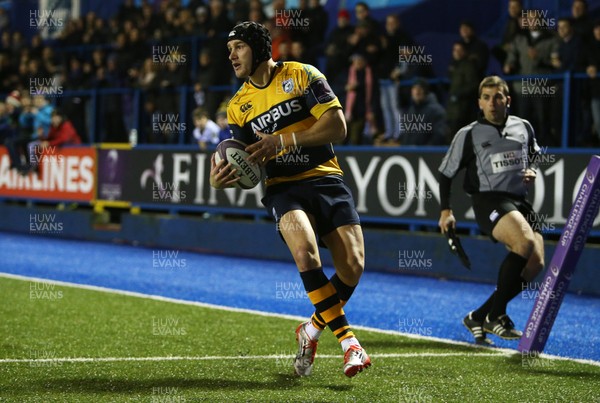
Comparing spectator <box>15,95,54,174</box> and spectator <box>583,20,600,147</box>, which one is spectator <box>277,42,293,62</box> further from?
spectator <box>15,95,54,174</box>

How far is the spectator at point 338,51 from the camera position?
16.7 meters

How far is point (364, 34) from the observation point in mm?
16266

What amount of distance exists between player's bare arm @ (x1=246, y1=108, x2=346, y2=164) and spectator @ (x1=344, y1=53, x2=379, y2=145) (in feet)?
29.1

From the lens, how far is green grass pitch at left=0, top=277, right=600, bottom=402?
21.5 feet

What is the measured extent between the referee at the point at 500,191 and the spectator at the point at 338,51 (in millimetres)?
7180

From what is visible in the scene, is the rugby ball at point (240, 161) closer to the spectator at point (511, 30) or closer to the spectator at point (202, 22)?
the spectator at point (511, 30)

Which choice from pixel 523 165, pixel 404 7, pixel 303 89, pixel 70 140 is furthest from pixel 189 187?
pixel 303 89

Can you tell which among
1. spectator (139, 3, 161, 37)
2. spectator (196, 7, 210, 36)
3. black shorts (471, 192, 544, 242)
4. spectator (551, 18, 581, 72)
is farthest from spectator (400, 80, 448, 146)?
spectator (139, 3, 161, 37)

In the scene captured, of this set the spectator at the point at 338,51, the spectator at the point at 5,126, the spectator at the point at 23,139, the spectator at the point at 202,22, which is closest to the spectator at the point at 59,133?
the spectator at the point at 23,139

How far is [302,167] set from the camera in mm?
7535

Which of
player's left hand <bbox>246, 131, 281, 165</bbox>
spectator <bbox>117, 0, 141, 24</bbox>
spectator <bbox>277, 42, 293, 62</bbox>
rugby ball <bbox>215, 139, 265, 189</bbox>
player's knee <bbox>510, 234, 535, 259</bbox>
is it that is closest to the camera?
player's left hand <bbox>246, 131, 281, 165</bbox>

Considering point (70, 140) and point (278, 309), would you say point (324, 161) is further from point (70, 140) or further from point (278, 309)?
point (70, 140)

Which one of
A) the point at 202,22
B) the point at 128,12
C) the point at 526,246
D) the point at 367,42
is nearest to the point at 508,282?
the point at 526,246

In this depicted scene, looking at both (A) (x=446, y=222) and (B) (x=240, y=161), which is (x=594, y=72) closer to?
(A) (x=446, y=222)
